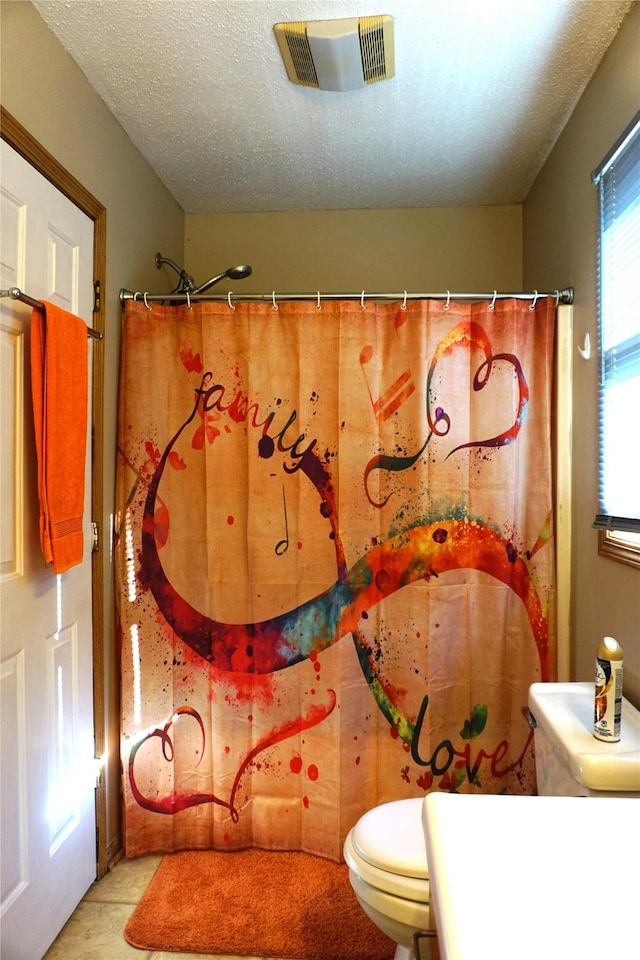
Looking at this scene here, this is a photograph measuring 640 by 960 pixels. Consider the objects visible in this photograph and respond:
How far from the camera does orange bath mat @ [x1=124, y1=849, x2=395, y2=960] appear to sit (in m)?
1.60

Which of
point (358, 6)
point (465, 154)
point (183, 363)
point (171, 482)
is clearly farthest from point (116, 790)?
point (465, 154)

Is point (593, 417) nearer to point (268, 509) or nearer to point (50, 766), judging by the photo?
point (268, 509)

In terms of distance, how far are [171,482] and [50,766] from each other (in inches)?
34.9

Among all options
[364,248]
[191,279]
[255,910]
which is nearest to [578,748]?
[255,910]

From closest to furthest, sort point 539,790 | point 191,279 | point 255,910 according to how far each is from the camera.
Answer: point 539,790 < point 255,910 < point 191,279

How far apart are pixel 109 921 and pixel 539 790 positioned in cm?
127

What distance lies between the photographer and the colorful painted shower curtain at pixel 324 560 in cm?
191

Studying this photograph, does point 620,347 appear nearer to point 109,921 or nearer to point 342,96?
point 342,96

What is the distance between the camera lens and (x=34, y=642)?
59.1 inches

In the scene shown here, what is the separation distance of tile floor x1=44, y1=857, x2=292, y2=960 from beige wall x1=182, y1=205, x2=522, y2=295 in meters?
2.29

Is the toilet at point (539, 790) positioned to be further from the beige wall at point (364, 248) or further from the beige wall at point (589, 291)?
the beige wall at point (364, 248)

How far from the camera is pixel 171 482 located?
1.97 metres

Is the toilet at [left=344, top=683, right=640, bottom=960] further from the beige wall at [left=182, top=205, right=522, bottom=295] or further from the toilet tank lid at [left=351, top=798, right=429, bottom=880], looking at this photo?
the beige wall at [left=182, top=205, right=522, bottom=295]

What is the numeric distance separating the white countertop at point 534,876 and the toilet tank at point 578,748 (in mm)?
254
